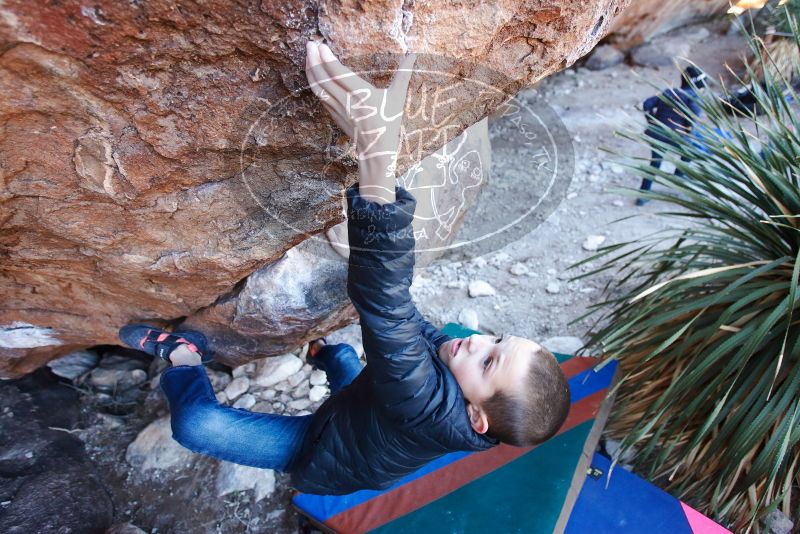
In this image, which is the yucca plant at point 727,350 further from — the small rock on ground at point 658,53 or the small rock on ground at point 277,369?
the small rock on ground at point 658,53

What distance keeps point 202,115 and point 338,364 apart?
1.25 m

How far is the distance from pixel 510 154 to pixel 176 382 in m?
3.10

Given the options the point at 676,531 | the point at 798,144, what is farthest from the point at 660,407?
the point at 798,144

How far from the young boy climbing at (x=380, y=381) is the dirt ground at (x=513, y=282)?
1.53ft

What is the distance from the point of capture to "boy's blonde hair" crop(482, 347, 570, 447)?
1.55 metres

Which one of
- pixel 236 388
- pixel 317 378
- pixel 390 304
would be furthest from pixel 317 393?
pixel 390 304

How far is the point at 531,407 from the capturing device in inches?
60.9

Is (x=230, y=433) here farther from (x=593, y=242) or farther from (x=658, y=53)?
(x=658, y=53)

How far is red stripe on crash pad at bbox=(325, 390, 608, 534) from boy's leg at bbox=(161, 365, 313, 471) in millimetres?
390

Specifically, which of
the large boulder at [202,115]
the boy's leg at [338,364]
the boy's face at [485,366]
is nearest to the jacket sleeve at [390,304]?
the boy's face at [485,366]

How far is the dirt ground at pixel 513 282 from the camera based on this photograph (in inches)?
90.8

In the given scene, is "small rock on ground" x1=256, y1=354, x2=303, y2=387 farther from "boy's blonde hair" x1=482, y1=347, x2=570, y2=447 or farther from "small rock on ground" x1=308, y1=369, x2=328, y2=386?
"boy's blonde hair" x1=482, y1=347, x2=570, y2=447

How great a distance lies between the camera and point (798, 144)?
221 cm

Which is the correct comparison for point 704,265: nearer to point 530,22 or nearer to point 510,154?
point 530,22
